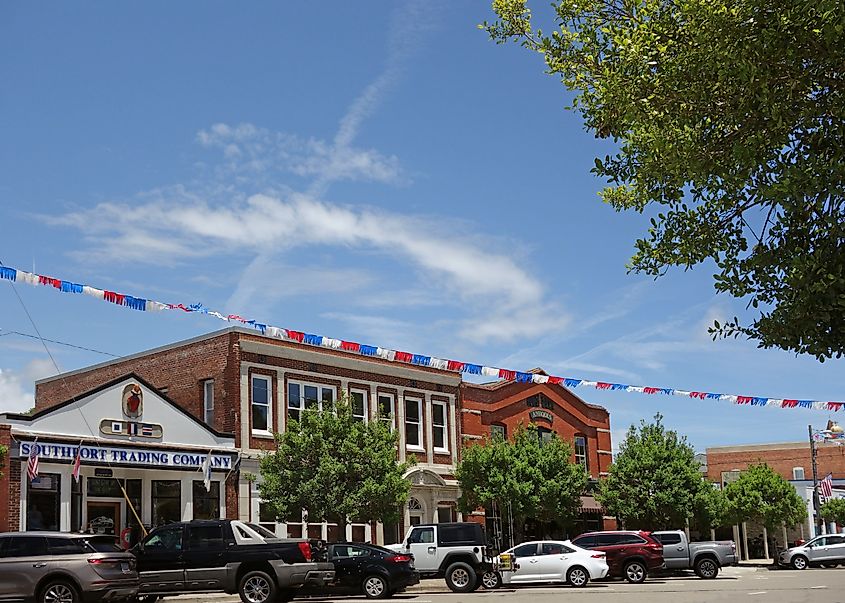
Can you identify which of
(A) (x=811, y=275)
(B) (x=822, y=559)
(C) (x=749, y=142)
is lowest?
(B) (x=822, y=559)

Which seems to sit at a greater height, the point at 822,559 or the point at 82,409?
the point at 82,409

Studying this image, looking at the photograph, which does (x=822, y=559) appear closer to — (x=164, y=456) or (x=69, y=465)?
(x=164, y=456)

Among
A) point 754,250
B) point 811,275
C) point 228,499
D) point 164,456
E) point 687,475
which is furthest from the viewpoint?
point 687,475

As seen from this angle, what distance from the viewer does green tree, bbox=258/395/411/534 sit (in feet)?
106

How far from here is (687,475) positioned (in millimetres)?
44125

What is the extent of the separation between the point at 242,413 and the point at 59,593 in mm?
16693

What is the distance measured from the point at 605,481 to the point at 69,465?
24323 millimetres

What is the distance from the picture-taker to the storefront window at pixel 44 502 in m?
28.9

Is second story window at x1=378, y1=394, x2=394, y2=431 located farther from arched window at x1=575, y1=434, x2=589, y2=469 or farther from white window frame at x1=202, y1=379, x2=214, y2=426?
arched window at x1=575, y1=434, x2=589, y2=469

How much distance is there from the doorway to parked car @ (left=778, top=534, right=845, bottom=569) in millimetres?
26768

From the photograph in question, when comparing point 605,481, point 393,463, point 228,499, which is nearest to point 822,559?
point 605,481

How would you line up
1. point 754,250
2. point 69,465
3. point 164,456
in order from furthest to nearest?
point 164,456
point 69,465
point 754,250

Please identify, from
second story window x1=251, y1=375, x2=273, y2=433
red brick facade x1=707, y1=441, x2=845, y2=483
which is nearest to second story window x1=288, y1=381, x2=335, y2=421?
second story window x1=251, y1=375, x2=273, y2=433

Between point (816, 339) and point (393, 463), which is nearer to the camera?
point (816, 339)
